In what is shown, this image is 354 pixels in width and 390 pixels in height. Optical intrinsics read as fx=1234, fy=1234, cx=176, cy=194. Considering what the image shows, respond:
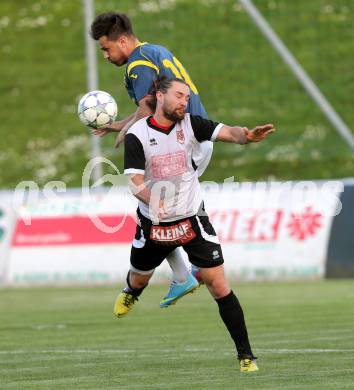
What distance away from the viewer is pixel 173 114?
880cm

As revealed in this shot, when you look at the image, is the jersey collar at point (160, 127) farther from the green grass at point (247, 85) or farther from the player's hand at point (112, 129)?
the green grass at point (247, 85)

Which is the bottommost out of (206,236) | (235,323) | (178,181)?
(235,323)

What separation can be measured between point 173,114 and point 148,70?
110cm

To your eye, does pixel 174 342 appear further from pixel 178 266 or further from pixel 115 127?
pixel 115 127

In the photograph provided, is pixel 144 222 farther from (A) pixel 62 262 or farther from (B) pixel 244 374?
(A) pixel 62 262

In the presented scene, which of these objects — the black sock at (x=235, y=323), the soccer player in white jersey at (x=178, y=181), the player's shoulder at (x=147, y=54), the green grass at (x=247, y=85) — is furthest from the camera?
the green grass at (x=247, y=85)

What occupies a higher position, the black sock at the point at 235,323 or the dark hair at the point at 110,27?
the dark hair at the point at 110,27

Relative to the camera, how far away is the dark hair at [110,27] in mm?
9898


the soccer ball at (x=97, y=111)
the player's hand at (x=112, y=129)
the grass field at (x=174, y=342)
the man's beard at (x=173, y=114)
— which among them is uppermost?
the man's beard at (x=173, y=114)

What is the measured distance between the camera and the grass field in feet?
26.8

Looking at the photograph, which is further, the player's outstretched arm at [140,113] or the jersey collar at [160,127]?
the player's outstretched arm at [140,113]

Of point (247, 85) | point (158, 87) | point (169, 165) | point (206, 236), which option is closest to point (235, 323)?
point (206, 236)

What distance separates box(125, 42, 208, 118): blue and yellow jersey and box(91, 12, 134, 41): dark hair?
19cm

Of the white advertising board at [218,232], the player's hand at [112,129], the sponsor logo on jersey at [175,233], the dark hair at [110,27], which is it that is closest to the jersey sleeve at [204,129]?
the sponsor logo on jersey at [175,233]
